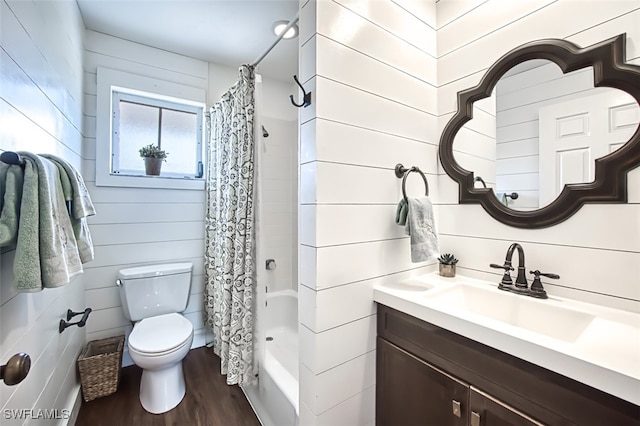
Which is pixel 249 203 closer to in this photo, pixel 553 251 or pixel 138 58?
pixel 553 251

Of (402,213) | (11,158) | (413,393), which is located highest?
(11,158)

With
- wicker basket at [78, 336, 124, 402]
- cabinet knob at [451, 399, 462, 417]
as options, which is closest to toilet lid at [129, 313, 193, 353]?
wicker basket at [78, 336, 124, 402]

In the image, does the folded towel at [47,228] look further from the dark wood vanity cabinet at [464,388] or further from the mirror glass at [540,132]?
the mirror glass at [540,132]

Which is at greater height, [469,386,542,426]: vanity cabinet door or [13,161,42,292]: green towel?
[13,161,42,292]: green towel

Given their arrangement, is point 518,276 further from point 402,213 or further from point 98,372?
point 98,372

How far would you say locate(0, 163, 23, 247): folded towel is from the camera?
2.32 feet

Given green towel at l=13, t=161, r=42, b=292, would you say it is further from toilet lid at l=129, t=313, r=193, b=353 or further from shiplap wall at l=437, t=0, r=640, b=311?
shiplap wall at l=437, t=0, r=640, b=311

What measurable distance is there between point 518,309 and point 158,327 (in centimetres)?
206

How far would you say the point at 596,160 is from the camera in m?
0.94

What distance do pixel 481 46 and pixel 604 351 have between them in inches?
50.6

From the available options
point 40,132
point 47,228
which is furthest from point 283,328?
point 40,132

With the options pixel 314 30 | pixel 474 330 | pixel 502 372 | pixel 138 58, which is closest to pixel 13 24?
pixel 314 30

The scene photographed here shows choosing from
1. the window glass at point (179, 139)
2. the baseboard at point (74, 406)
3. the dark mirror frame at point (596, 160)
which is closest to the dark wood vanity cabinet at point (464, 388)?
the dark mirror frame at point (596, 160)

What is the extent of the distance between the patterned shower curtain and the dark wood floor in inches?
8.9
